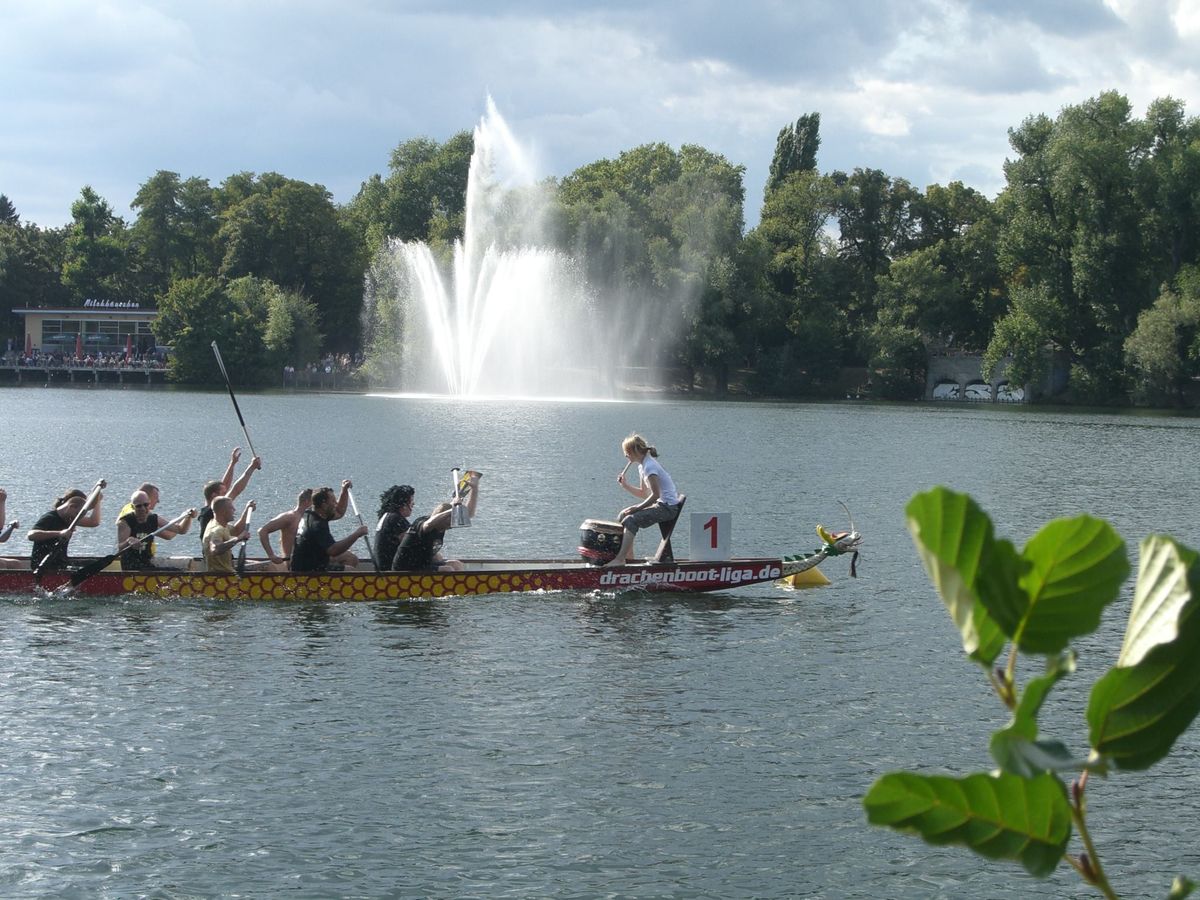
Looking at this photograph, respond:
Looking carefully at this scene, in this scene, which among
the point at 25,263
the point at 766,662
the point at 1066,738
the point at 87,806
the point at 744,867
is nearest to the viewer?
the point at 744,867

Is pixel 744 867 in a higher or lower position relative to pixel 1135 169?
lower

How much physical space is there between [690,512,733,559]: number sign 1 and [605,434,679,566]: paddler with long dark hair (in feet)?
1.99

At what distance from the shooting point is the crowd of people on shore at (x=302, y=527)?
64.6 ft

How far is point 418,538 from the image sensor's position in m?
20.2

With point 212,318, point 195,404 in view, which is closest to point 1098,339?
point 195,404

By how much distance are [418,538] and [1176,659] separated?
18.4 m

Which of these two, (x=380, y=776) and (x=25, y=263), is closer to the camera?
(x=380, y=776)

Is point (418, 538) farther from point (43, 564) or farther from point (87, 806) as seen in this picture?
point (87, 806)

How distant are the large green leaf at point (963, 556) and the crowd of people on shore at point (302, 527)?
17179 millimetres

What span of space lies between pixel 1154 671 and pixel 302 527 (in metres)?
18.5

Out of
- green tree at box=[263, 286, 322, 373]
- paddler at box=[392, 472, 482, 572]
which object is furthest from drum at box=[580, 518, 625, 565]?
green tree at box=[263, 286, 322, 373]

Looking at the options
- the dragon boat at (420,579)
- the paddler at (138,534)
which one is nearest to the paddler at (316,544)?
the dragon boat at (420,579)

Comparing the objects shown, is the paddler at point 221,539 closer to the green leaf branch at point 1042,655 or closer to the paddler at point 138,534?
the paddler at point 138,534

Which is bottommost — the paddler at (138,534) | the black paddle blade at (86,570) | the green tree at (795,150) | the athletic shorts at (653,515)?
the black paddle blade at (86,570)
